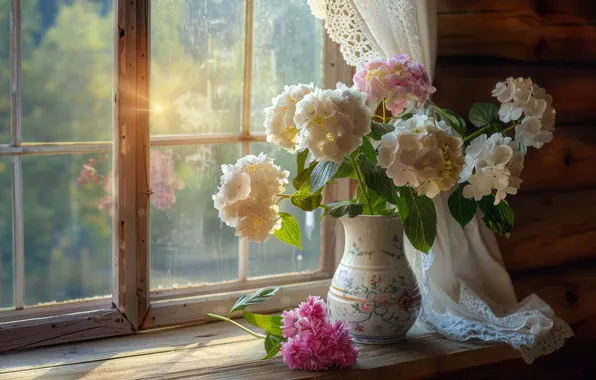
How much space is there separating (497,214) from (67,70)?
2.95ft

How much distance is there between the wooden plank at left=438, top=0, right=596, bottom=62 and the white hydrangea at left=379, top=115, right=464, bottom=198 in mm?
490

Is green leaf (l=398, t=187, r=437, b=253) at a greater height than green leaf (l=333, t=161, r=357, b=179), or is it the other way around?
green leaf (l=333, t=161, r=357, b=179)

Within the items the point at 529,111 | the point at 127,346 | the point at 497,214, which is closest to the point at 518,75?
the point at 529,111

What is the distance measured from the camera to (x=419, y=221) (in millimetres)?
1286

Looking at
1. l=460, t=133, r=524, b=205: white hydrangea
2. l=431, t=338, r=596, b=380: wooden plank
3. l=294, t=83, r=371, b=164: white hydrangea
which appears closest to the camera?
l=294, t=83, r=371, b=164: white hydrangea

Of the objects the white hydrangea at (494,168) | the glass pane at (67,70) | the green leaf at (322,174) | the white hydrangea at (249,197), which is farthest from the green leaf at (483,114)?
the glass pane at (67,70)

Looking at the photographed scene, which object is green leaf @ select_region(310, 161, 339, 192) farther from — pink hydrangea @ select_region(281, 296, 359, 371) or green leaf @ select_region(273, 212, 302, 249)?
pink hydrangea @ select_region(281, 296, 359, 371)

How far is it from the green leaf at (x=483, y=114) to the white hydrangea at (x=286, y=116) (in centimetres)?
40

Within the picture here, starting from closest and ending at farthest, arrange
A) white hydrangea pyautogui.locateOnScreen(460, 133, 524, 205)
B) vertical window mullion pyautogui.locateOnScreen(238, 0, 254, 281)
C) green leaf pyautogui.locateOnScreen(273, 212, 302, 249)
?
white hydrangea pyautogui.locateOnScreen(460, 133, 524, 205) < green leaf pyautogui.locateOnScreen(273, 212, 302, 249) < vertical window mullion pyautogui.locateOnScreen(238, 0, 254, 281)

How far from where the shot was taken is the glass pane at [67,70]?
1.38m

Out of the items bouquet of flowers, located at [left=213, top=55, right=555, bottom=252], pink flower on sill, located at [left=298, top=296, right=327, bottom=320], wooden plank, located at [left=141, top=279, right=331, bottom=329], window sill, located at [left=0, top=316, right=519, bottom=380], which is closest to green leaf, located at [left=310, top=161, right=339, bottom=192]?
bouquet of flowers, located at [left=213, top=55, right=555, bottom=252]

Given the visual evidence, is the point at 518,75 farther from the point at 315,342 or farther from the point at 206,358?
the point at 206,358

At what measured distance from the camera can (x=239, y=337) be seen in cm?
150

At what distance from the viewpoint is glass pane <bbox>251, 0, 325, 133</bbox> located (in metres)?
1.59
